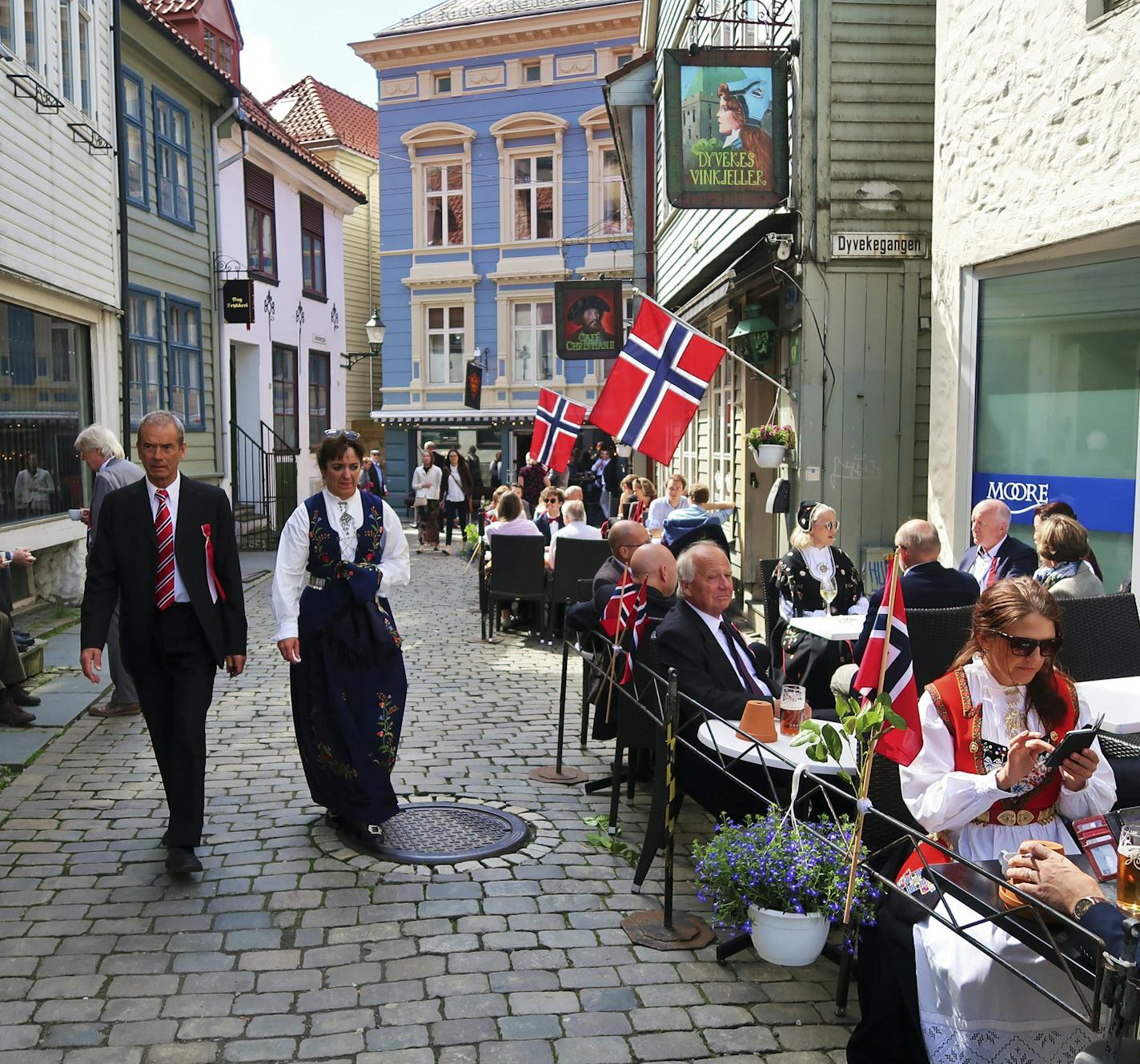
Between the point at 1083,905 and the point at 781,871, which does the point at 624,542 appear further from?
the point at 1083,905

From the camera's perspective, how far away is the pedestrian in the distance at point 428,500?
2064 centimetres

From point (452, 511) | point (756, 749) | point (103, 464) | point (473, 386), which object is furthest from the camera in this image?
point (473, 386)

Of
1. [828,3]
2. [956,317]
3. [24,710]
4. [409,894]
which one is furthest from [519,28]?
[409,894]

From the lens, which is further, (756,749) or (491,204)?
(491,204)

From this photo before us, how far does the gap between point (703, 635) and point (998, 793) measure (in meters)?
1.84

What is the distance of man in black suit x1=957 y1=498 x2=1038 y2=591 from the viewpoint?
6879mm

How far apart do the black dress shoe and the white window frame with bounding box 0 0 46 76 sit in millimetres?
8670

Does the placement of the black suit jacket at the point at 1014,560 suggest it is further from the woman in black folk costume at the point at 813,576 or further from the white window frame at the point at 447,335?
the white window frame at the point at 447,335

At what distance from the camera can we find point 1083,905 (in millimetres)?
2824

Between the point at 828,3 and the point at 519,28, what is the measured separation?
70.0 ft

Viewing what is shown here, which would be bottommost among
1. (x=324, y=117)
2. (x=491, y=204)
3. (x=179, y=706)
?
(x=179, y=706)

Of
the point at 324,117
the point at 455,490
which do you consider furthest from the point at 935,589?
the point at 324,117

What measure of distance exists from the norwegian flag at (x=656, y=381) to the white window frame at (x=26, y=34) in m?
6.45

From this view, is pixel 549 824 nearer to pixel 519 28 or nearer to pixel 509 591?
pixel 509 591
